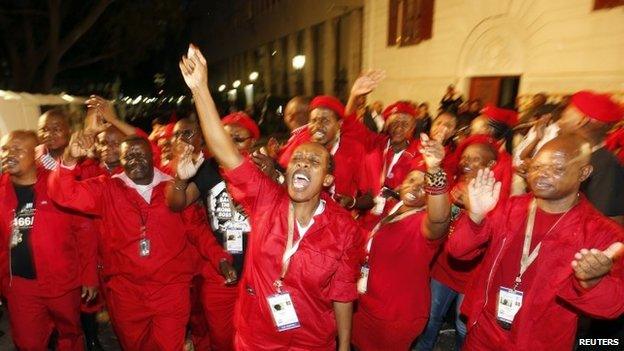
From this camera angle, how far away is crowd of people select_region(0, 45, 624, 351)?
2516mm

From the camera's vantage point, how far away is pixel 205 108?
2504 mm

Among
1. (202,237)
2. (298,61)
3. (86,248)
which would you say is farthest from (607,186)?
(298,61)

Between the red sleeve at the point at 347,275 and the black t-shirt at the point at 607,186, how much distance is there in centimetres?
175

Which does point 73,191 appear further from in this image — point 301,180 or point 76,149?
point 301,180

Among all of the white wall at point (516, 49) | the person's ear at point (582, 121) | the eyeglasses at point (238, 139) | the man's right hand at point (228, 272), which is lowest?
the man's right hand at point (228, 272)

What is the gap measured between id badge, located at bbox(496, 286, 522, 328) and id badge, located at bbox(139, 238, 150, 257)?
245 cm

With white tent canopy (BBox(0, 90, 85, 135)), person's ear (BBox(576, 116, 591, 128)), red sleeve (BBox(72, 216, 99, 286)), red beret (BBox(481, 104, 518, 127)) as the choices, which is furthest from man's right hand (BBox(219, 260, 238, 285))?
white tent canopy (BBox(0, 90, 85, 135))

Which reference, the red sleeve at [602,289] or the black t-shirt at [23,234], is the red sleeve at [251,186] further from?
the black t-shirt at [23,234]

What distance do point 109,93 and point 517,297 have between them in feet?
134

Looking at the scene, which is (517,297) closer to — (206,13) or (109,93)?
(109,93)

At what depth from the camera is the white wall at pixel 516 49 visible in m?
7.92

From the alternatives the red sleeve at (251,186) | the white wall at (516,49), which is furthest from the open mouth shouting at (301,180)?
the white wall at (516,49)

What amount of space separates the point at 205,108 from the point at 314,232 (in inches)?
36.0

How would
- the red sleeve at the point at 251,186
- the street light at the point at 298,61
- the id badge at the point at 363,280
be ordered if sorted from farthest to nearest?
the street light at the point at 298,61
the id badge at the point at 363,280
the red sleeve at the point at 251,186
